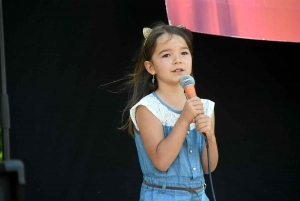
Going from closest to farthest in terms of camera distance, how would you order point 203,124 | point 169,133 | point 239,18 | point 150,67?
point 203,124 → point 169,133 → point 150,67 → point 239,18

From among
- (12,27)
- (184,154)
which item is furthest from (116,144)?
(184,154)

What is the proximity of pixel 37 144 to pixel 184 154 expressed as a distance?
1.29 meters

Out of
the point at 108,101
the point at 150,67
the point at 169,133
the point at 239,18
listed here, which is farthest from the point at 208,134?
the point at 108,101

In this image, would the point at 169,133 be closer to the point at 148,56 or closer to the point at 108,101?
the point at 148,56

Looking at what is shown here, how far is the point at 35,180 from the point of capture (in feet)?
10.2

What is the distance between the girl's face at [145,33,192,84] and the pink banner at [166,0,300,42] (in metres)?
0.18

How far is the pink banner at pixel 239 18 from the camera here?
7.70ft

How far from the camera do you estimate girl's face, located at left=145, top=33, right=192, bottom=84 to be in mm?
2094

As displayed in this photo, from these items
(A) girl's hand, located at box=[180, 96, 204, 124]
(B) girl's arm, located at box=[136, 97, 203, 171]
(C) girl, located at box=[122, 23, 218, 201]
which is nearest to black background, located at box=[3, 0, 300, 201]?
(C) girl, located at box=[122, 23, 218, 201]

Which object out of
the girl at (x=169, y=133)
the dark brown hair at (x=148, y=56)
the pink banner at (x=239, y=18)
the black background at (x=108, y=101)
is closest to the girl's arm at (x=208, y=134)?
the girl at (x=169, y=133)

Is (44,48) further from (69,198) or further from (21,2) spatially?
(69,198)

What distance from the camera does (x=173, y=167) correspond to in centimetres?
207

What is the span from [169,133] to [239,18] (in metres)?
0.67

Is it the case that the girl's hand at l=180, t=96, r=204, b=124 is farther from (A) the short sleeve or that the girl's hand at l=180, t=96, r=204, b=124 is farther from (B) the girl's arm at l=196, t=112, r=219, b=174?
(A) the short sleeve
